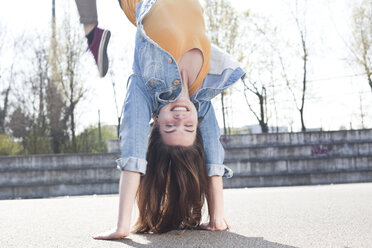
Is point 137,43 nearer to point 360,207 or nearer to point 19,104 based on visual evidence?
point 360,207

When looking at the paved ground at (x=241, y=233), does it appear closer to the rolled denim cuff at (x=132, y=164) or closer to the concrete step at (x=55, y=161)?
the rolled denim cuff at (x=132, y=164)

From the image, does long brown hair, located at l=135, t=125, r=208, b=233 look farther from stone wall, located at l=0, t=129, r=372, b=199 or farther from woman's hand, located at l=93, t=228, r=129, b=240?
stone wall, located at l=0, t=129, r=372, b=199

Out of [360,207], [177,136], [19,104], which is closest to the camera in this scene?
[177,136]

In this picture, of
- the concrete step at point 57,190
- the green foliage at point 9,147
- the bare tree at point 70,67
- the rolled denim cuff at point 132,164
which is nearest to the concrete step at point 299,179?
the concrete step at point 57,190

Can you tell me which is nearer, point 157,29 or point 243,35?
point 157,29

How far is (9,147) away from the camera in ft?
48.2

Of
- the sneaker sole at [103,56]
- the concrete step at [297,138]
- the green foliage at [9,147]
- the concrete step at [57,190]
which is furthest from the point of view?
the green foliage at [9,147]

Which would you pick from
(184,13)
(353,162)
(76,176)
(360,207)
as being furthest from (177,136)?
(353,162)

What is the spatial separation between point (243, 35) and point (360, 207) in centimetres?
1376

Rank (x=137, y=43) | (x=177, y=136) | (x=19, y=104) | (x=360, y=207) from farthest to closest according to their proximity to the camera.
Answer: (x=19, y=104), (x=360, y=207), (x=137, y=43), (x=177, y=136)

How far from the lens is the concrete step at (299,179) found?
11609mm

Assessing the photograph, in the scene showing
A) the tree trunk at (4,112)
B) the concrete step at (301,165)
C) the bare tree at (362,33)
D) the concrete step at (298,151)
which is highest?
the bare tree at (362,33)

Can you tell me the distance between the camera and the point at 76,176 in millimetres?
11438

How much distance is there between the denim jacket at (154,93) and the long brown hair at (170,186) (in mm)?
119
